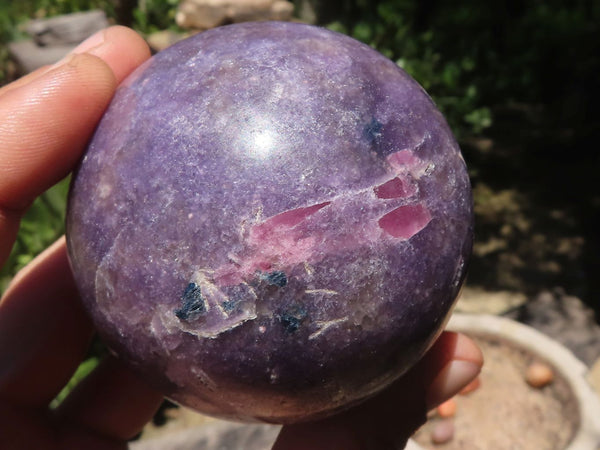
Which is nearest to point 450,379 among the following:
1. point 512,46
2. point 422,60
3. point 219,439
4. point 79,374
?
point 219,439

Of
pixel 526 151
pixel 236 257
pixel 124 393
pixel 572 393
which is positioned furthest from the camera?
pixel 526 151

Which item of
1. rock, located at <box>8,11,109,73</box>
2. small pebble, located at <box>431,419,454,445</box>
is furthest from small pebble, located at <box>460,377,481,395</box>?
rock, located at <box>8,11,109,73</box>

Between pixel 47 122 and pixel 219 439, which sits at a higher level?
pixel 47 122

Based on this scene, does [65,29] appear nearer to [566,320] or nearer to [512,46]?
[512,46]

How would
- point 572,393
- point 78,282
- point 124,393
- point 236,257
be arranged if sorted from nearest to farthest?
point 236,257 → point 78,282 → point 124,393 → point 572,393

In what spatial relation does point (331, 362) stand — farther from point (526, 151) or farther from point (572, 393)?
point (526, 151)

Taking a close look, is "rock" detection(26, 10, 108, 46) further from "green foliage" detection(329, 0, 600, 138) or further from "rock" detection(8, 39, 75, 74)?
"green foliage" detection(329, 0, 600, 138)

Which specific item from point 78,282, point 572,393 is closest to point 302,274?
point 78,282
